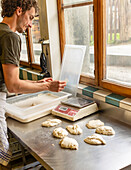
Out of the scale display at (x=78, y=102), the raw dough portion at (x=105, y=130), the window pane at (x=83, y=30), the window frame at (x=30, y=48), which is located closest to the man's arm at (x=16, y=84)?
the scale display at (x=78, y=102)

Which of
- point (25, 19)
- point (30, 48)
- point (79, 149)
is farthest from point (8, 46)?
point (30, 48)

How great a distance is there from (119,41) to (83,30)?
0.48 m

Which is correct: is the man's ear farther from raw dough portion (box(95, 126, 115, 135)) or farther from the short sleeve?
raw dough portion (box(95, 126, 115, 135))

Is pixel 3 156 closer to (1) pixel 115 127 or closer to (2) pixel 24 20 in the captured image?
(1) pixel 115 127

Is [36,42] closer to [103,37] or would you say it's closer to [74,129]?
[103,37]

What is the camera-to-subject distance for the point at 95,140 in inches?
49.8

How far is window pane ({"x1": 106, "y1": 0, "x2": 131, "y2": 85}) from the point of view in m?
1.51

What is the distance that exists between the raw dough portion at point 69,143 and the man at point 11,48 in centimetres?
39

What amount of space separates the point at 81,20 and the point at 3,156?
132 centimetres

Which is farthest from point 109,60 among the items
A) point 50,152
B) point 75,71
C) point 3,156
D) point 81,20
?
point 3,156

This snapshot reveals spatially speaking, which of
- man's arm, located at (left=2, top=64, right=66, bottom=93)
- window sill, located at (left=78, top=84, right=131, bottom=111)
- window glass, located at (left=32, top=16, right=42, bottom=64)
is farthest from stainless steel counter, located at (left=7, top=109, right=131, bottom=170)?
window glass, located at (left=32, top=16, right=42, bottom=64)

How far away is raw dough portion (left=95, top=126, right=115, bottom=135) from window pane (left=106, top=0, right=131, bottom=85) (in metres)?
0.41

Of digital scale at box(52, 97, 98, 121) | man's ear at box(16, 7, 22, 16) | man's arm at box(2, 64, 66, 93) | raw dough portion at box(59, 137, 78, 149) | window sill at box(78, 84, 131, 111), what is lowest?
raw dough portion at box(59, 137, 78, 149)

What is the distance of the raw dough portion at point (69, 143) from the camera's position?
4.00 feet
